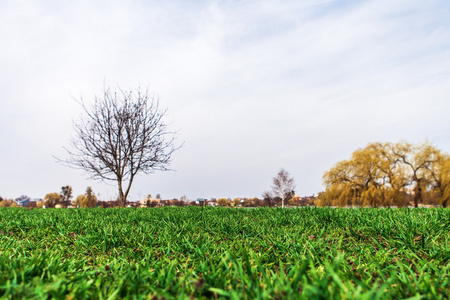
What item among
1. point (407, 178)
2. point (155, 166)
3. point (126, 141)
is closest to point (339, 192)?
point (407, 178)

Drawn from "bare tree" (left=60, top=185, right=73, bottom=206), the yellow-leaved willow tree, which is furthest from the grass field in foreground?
"bare tree" (left=60, top=185, right=73, bottom=206)

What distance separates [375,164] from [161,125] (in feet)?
74.9

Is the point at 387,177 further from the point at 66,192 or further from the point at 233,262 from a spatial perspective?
the point at 66,192

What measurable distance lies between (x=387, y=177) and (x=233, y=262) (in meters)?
31.7

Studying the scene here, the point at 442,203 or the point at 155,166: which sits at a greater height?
the point at 155,166

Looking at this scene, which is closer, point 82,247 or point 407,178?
point 82,247

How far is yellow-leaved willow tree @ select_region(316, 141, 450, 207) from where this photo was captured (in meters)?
27.2

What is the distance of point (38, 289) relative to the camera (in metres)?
1.51

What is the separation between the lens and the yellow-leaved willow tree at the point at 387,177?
27.2 m

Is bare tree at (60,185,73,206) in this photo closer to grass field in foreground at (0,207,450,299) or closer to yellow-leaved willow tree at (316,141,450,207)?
yellow-leaved willow tree at (316,141,450,207)

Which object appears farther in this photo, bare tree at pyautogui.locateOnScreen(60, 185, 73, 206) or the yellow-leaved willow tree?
bare tree at pyautogui.locateOnScreen(60, 185, 73, 206)

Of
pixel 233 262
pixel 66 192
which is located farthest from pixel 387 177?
pixel 66 192

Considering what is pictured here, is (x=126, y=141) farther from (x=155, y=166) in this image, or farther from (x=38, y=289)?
(x=38, y=289)

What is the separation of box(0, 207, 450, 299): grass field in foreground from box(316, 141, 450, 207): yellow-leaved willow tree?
26.0 m
